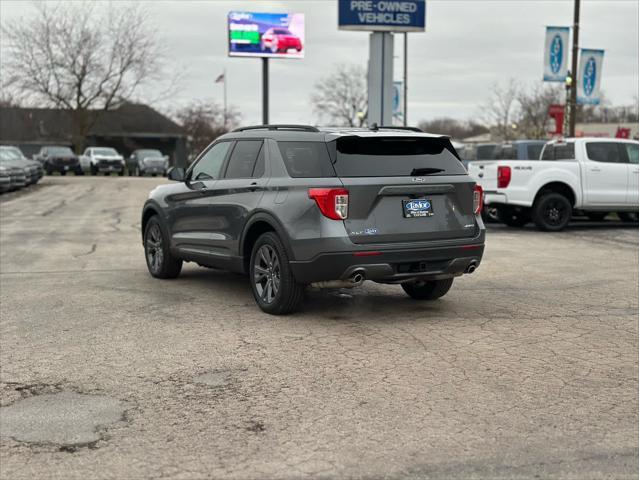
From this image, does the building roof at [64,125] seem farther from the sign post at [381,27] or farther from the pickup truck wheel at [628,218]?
the pickup truck wheel at [628,218]

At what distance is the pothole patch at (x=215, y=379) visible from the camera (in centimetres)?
541

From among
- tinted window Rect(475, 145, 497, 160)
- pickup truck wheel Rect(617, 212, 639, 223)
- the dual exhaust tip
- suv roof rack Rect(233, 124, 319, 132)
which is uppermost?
suv roof rack Rect(233, 124, 319, 132)

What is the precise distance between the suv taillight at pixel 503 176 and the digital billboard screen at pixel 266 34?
3217cm

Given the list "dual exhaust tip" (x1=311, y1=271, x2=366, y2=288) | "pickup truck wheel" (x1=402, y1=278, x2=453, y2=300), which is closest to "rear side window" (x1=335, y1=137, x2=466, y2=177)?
"dual exhaust tip" (x1=311, y1=271, x2=366, y2=288)

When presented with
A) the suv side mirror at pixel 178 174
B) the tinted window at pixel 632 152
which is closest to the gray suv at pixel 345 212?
the suv side mirror at pixel 178 174

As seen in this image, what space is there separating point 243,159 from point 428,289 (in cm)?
237

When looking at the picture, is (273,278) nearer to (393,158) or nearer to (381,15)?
(393,158)

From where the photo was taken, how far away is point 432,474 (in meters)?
3.90

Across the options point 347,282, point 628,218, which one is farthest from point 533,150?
point 347,282

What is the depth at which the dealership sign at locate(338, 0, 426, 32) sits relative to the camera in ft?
99.2

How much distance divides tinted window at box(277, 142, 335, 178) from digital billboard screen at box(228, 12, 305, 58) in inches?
1559

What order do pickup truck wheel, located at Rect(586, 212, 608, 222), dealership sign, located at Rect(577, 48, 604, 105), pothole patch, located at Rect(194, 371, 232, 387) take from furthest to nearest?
dealership sign, located at Rect(577, 48, 604, 105)
pickup truck wheel, located at Rect(586, 212, 608, 222)
pothole patch, located at Rect(194, 371, 232, 387)

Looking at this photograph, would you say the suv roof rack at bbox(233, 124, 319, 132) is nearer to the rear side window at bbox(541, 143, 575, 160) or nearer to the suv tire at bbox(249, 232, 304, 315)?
the suv tire at bbox(249, 232, 304, 315)

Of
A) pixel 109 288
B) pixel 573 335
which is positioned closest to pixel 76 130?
pixel 109 288
